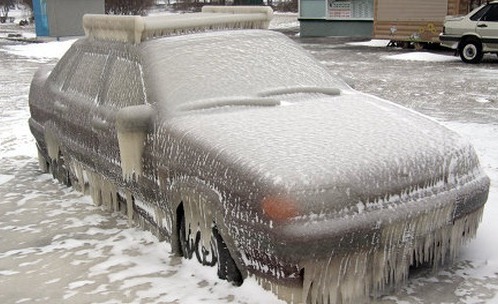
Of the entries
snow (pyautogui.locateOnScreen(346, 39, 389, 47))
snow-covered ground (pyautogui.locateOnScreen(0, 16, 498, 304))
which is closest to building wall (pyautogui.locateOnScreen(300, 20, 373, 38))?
snow (pyautogui.locateOnScreen(346, 39, 389, 47))

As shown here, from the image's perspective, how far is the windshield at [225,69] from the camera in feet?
13.5

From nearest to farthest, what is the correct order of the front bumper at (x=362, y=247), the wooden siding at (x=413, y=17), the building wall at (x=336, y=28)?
1. the front bumper at (x=362, y=247)
2. the wooden siding at (x=413, y=17)
3. the building wall at (x=336, y=28)

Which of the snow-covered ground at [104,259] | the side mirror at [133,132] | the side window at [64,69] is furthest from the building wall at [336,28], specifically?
the side mirror at [133,132]

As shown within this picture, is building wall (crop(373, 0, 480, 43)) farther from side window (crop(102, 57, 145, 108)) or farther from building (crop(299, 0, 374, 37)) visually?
side window (crop(102, 57, 145, 108))

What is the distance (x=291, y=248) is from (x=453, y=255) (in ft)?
4.44

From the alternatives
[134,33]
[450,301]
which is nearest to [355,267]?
[450,301]

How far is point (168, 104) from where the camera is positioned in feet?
13.2

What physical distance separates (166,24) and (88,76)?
1.05 meters

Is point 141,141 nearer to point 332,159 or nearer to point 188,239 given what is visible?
point 188,239

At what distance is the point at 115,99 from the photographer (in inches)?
180

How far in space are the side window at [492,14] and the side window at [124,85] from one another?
541 inches

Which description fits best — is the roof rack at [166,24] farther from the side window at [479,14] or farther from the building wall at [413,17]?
the building wall at [413,17]

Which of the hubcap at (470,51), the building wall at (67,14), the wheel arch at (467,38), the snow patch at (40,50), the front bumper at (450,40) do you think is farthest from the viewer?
the building wall at (67,14)

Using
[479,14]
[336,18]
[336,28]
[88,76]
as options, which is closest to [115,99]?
[88,76]
